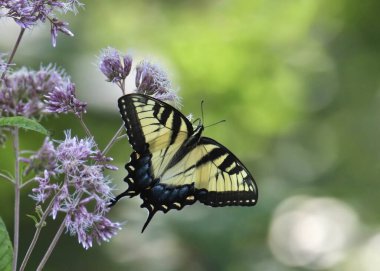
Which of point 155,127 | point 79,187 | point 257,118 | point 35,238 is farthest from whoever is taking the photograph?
point 257,118

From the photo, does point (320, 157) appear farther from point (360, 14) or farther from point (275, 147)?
point (360, 14)

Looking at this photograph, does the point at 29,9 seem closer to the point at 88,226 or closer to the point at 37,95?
the point at 37,95

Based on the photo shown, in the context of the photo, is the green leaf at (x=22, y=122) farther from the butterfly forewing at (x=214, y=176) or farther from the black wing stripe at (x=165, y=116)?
the butterfly forewing at (x=214, y=176)

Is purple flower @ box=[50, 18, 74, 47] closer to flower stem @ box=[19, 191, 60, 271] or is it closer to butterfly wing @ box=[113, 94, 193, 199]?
butterfly wing @ box=[113, 94, 193, 199]

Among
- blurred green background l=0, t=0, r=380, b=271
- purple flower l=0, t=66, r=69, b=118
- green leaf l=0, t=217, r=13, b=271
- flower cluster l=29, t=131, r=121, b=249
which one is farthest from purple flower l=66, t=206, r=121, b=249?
blurred green background l=0, t=0, r=380, b=271

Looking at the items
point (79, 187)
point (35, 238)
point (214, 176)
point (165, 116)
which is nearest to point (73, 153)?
point (79, 187)

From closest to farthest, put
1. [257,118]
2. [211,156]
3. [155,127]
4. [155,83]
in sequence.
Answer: [155,83], [155,127], [211,156], [257,118]

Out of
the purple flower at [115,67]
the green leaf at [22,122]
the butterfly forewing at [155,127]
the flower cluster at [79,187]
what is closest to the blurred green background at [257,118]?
the butterfly forewing at [155,127]
